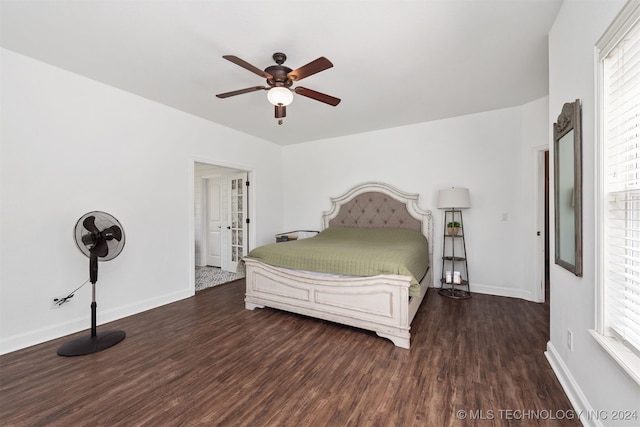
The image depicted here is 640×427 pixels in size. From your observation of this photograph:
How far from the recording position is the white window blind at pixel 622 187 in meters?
1.11

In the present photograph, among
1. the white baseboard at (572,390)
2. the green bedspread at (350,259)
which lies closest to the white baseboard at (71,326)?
the green bedspread at (350,259)

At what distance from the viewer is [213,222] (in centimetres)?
564

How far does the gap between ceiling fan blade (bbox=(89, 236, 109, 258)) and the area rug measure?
1753 mm

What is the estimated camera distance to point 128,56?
7.60 feet

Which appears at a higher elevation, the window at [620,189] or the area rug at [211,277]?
the window at [620,189]

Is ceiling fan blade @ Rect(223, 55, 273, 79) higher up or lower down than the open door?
higher up

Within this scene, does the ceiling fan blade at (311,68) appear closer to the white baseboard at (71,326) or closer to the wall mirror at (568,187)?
the wall mirror at (568,187)

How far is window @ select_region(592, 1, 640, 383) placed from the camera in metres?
1.10

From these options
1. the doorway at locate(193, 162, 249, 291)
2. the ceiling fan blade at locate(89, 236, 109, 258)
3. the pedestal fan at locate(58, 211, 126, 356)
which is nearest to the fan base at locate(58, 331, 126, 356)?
the pedestal fan at locate(58, 211, 126, 356)

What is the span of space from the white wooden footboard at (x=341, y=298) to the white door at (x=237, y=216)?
6.03 ft

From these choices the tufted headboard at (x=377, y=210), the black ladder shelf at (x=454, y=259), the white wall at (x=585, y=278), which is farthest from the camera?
the tufted headboard at (x=377, y=210)

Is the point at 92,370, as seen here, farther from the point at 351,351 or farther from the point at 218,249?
the point at 218,249

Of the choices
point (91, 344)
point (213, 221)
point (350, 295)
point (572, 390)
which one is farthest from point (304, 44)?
point (213, 221)

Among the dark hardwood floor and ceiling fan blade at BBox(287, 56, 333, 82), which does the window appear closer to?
the dark hardwood floor
